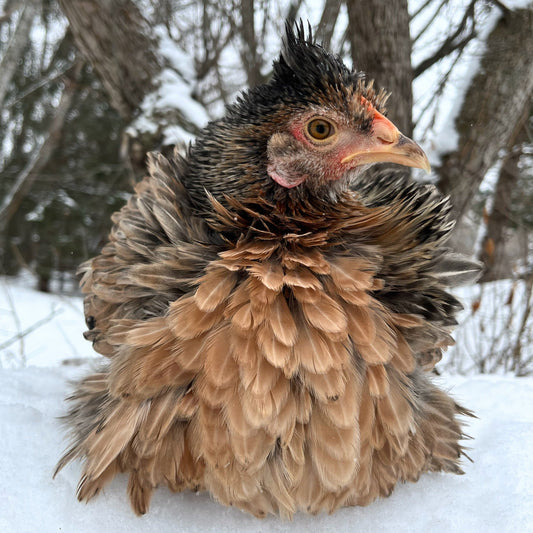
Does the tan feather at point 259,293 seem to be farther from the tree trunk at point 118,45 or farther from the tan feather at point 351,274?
the tree trunk at point 118,45

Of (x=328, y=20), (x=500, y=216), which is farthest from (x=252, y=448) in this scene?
(x=500, y=216)

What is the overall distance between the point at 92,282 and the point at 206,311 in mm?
707

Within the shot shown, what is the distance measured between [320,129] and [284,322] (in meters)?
0.57

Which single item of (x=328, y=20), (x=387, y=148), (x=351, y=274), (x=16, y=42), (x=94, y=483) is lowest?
(x=94, y=483)

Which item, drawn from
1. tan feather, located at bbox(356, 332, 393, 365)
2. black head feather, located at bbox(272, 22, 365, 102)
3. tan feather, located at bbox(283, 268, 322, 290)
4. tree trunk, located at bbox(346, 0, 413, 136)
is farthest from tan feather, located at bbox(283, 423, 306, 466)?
tree trunk, located at bbox(346, 0, 413, 136)

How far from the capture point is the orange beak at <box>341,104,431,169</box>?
4.33 ft

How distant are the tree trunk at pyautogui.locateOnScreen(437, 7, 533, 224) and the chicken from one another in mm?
1337

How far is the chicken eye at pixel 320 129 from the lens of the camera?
4.34 ft

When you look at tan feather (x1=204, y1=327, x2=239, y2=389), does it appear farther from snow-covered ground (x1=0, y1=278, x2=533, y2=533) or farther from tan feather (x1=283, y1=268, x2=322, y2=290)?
snow-covered ground (x1=0, y1=278, x2=533, y2=533)

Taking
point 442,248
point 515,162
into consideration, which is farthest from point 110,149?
point 442,248

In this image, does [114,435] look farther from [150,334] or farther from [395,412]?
[395,412]

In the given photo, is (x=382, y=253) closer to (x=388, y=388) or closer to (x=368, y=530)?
(x=388, y=388)

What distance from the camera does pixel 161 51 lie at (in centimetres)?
347

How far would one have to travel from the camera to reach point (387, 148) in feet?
4.36
